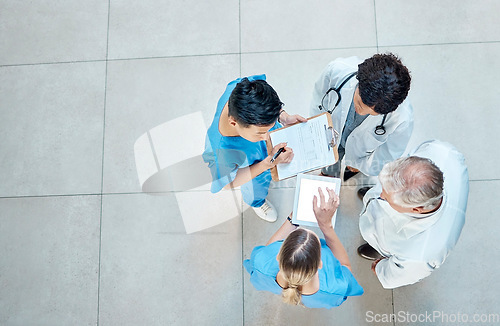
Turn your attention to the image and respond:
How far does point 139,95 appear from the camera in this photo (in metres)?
3.04

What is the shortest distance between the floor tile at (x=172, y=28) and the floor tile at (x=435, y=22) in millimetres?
1149

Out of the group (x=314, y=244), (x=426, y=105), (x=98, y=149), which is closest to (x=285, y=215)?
(x=314, y=244)

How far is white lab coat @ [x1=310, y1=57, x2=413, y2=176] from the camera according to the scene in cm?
197

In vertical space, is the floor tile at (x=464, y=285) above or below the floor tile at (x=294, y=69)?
below

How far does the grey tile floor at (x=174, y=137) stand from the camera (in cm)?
271

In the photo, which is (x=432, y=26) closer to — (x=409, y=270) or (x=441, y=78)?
(x=441, y=78)

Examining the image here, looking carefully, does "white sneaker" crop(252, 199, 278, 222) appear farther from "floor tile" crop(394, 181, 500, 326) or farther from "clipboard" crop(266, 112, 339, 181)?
"floor tile" crop(394, 181, 500, 326)

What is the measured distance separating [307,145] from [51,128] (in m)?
2.08

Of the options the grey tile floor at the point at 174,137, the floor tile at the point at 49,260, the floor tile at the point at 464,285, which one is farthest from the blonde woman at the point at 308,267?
the floor tile at the point at 49,260

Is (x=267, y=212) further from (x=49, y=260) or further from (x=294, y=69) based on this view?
(x=49, y=260)

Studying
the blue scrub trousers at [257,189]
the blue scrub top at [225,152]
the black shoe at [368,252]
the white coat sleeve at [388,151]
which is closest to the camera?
the blue scrub top at [225,152]

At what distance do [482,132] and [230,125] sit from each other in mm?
2009

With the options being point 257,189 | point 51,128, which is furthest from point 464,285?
point 51,128

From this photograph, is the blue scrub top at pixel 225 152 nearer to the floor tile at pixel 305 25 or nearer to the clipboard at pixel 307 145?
the clipboard at pixel 307 145
